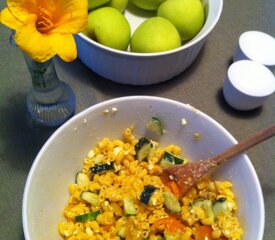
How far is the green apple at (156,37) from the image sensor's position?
2.93ft

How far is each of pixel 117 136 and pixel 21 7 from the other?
35cm

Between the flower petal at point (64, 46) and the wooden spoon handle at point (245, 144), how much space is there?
339 mm

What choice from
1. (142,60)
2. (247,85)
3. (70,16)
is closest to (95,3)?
(142,60)

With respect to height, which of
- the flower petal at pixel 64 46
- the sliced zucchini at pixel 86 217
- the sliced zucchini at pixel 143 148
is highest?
the flower petal at pixel 64 46

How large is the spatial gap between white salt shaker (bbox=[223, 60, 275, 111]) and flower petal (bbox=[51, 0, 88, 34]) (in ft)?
1.42

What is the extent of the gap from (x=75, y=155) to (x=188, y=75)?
0.39 meters

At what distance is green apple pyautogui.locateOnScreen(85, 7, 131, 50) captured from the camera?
2.95 ft

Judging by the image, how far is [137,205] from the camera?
2.44 feet

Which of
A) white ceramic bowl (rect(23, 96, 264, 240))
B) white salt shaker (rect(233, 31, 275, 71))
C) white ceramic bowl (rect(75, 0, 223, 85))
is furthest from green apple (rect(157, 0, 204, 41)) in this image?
white ceramic bowl (rect(23, 96, 264, 240))

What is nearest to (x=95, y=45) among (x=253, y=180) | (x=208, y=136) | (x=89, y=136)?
(x=89, y=136)

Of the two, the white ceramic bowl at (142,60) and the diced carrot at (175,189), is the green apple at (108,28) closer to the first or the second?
the white ceramic bowl at (142,60)

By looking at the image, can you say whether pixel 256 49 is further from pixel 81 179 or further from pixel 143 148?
pixel 81 179

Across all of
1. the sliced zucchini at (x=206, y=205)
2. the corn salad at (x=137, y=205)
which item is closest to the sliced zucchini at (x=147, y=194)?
the corn salad at (x=137, y=205)

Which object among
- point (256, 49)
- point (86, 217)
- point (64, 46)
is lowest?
point (86, 217)
